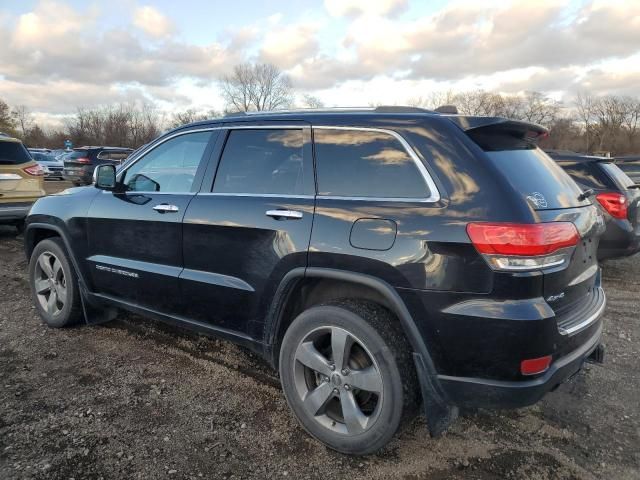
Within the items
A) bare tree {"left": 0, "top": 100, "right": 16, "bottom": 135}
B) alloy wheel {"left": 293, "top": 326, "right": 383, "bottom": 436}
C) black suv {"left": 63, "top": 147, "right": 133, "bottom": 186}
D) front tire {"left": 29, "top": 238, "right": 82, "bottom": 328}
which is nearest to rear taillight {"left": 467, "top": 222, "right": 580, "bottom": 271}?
alloy wheel {"left": 293, "top": 326, "right": 383, "bottom": 436}

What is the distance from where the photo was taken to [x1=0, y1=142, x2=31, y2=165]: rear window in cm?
802

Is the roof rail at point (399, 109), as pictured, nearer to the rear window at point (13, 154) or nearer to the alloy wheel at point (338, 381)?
the alloy wheel at point (338, 381)

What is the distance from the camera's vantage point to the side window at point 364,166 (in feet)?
8.18

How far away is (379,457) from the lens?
8.76 feet

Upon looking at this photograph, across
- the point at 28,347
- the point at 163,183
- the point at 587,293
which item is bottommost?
the point at 28,347

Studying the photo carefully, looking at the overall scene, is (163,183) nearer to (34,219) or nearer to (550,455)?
(34,219)

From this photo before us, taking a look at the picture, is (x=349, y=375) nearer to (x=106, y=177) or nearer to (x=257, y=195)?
(x=257, y=195)

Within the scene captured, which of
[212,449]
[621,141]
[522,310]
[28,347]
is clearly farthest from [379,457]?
[621,141]

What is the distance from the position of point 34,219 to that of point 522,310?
4250mm

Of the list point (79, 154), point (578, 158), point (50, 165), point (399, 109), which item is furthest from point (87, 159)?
point (399, 109)

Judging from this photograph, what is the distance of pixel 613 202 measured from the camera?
19.4 feet

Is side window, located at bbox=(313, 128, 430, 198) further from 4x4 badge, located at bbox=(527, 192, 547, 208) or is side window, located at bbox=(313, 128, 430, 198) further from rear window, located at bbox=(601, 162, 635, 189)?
rear window, located at bbox=(601, 162, 635, 189)

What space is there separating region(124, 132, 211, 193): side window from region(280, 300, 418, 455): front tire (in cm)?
146

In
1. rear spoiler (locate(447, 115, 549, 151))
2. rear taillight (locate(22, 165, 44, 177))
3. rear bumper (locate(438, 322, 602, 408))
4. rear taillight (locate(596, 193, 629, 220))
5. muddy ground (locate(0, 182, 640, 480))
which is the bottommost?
muddy ground (locate(0, 182, 640, 480))
